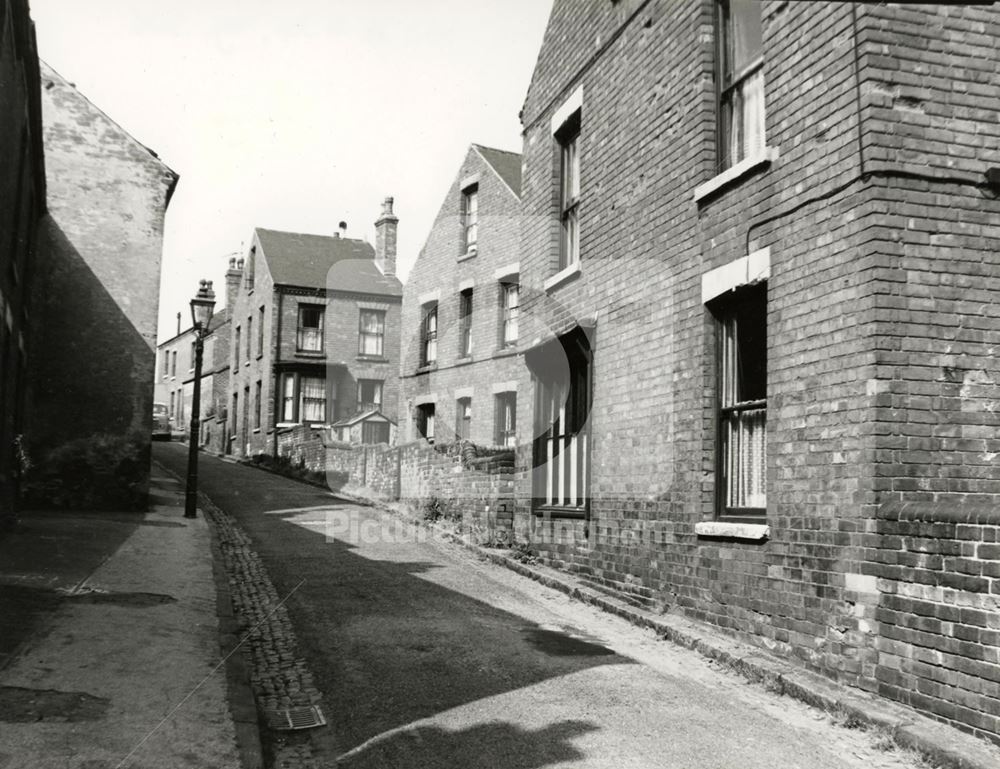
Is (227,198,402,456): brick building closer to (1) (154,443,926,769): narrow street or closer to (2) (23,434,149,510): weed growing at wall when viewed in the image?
(2) (23,434,149,510): weed growing at wall

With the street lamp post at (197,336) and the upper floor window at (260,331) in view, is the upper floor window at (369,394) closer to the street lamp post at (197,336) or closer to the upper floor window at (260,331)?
the upper floor window at (260,331)

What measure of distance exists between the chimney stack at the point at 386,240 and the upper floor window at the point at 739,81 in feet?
91.9

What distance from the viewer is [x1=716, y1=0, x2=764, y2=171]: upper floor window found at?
7.98m

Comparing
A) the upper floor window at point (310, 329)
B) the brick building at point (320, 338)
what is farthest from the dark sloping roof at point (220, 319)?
the upper floor window at point (310, 329)

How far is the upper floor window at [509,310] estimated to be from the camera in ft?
70.5

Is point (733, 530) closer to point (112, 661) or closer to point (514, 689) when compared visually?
point (514, 689)

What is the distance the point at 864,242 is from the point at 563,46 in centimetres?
681

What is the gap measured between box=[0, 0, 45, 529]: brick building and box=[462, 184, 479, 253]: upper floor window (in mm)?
10455

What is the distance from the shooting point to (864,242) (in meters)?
6.25

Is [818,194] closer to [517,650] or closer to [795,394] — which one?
[795,394]

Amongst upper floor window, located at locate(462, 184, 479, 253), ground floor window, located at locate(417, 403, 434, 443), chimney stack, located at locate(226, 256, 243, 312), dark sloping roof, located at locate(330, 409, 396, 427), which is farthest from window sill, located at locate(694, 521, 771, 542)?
chimney stack, located at locate(226, 256, 243, 312)

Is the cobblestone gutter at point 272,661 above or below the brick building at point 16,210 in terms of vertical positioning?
below

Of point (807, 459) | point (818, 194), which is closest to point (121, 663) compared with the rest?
point (807, 459)

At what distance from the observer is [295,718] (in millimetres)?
5793
